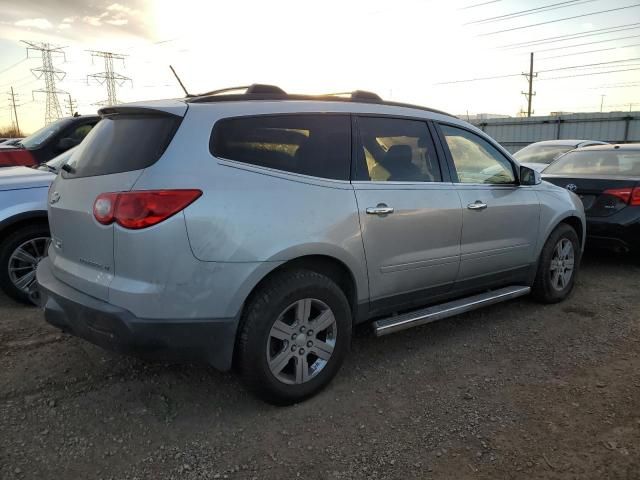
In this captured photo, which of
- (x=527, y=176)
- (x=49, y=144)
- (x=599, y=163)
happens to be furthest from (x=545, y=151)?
(x=49, y=144)

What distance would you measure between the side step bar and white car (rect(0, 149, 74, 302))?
312 cm

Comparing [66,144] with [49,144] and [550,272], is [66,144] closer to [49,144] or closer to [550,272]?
[49,144]

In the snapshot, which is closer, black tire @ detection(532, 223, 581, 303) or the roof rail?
the roof rail

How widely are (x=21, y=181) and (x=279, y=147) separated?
293cm

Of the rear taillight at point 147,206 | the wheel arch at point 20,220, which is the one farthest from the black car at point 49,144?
the rear taillight at point 147,206

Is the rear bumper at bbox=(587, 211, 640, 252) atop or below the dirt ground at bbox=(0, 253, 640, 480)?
atop

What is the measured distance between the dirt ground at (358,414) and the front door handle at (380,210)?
1110 mm

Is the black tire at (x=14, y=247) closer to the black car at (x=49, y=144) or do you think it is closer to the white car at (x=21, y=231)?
the white car at (x=21, y=231)

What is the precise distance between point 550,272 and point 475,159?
150cm

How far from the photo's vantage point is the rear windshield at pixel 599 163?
643 centimetres

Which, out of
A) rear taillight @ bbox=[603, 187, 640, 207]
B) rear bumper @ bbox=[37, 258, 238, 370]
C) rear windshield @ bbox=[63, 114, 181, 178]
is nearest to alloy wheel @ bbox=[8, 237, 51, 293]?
rear windshield @ bbox=[63, 114, 181, 178]

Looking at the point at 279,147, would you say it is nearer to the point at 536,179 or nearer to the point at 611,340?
the point at 536,179

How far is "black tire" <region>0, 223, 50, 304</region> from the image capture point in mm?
4500

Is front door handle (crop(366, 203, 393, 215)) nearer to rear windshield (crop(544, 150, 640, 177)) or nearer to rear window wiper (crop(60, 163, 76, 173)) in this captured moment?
rear window wiper (crop(60, 163, 76, 173))
